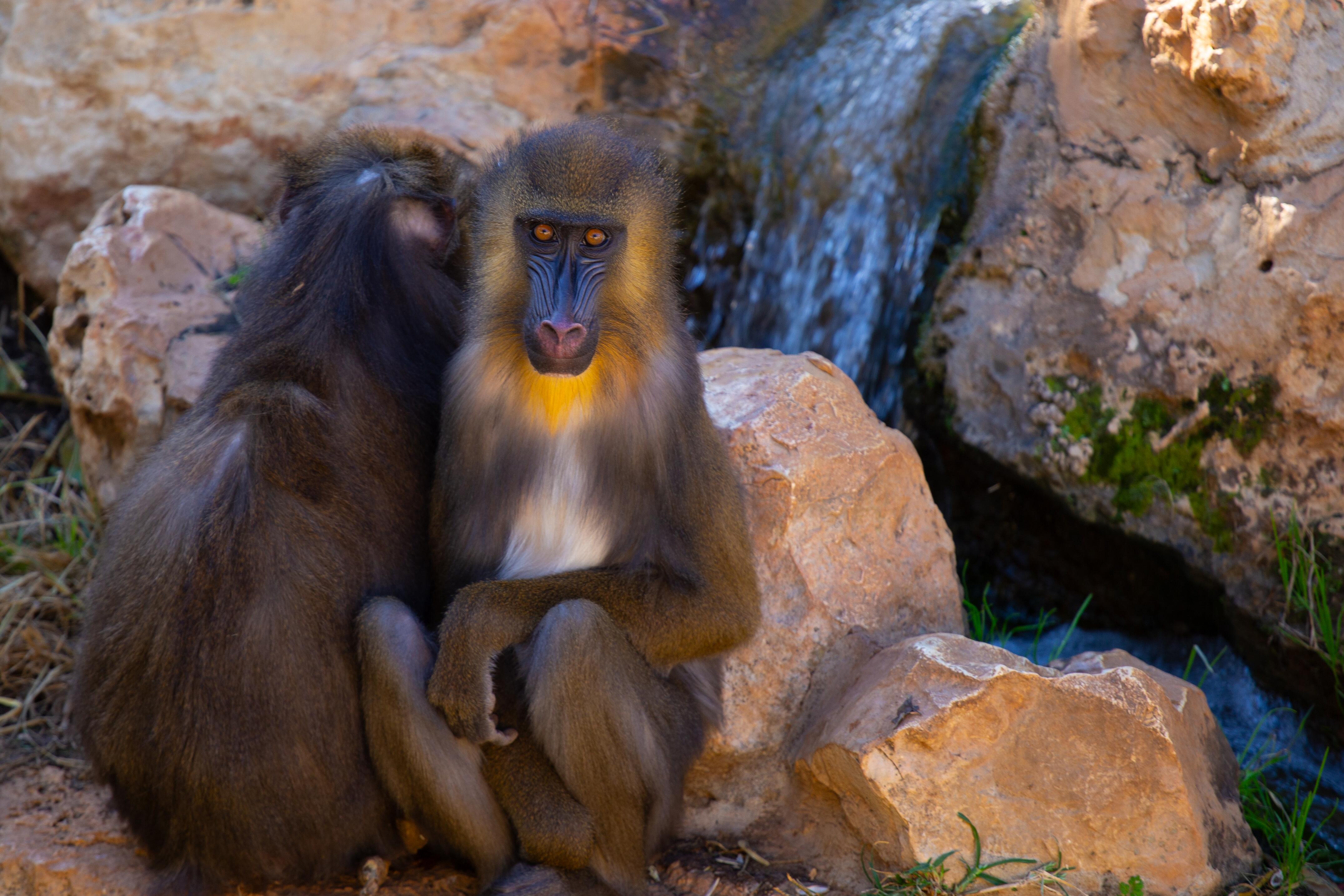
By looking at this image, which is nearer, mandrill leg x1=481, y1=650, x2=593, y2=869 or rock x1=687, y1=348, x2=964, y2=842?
mandrill leg x1=481, y1=650, x2=593, y2=869

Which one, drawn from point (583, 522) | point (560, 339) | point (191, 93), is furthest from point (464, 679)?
point (191, 93)

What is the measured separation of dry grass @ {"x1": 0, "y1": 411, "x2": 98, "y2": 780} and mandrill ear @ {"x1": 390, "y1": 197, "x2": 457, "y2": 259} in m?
1.86

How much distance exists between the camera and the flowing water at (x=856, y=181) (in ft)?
15.7

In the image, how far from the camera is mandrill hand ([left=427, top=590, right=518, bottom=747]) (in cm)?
271

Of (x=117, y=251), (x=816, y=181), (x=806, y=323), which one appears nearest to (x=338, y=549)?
(x=117, y=251)

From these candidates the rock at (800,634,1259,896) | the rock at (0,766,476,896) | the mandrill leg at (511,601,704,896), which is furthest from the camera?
the rock at (0,766,476,896)

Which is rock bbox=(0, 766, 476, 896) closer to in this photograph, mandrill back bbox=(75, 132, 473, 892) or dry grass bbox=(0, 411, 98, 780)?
mandrill back bbox=(75, 132, 473, 892)

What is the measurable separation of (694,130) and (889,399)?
1.64 metres

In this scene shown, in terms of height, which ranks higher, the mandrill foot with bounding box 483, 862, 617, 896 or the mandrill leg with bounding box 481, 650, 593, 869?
the mandrill leg with bounding box 481, 650, 593, 869

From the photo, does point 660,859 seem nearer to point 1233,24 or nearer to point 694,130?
point 1233,24

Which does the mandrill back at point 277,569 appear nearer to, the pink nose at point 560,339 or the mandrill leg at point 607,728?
the mandrill leg at point 607,728

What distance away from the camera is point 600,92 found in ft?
17.5

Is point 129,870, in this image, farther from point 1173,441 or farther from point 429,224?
point 1173,441

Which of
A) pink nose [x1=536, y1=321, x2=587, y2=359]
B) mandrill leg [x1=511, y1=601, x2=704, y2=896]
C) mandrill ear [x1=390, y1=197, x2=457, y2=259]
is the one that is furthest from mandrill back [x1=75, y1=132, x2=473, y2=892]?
pink nose [x1=536, y1=321, x2=587, y2=359]
